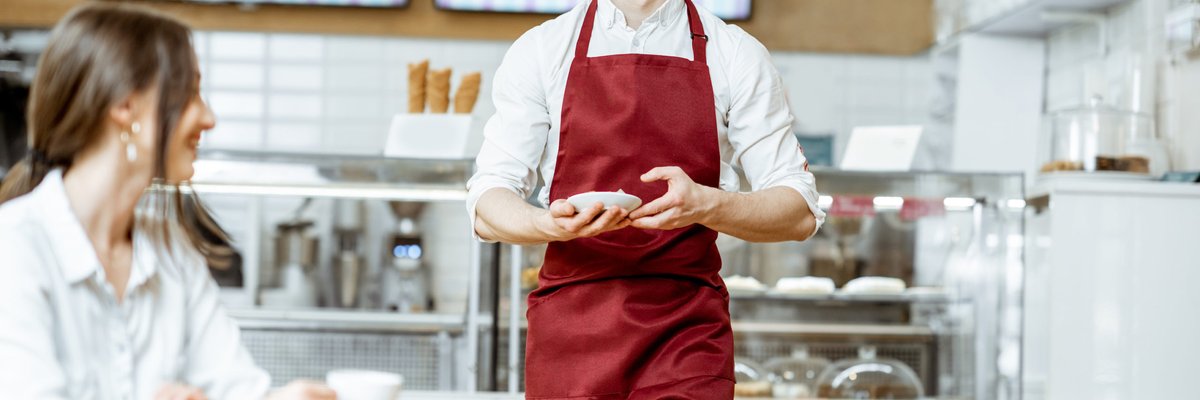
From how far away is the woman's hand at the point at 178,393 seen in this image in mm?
1140

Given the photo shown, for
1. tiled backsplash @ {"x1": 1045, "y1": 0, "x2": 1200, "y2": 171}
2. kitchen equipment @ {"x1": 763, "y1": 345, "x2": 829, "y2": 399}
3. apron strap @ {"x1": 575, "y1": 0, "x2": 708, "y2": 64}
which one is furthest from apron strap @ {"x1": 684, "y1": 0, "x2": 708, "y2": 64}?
tiled backsplash @ {"x1": 1045, "y1": 0, "x2": 1200, "y2": 171}

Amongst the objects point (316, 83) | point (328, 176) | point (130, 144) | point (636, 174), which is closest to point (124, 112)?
point (130, 144)

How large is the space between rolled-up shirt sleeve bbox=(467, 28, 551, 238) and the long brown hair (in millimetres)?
740

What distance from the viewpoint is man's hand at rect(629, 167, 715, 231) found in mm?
1683

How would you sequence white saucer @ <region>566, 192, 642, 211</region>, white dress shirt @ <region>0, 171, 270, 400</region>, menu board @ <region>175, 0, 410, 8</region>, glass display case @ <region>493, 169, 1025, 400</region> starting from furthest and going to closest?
menu board @ <region>175, 0, 410, 8</region>, glass display case @ <region>493, 169, 1025, 400</region>, white saucer @ <region>566, 192, 642, 211</region>, white dress shirt @ <region>0, 171, 270, 400</region>

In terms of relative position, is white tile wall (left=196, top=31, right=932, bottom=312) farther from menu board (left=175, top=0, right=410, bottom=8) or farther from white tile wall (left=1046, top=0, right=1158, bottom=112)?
white tile wall (left=1046, top=0, right=1158, bottom=112)

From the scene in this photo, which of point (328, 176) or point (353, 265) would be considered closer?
point (328, 176)

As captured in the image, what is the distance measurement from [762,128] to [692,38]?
19 centimetres

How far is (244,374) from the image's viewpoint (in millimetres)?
1301

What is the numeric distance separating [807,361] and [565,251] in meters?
1.67

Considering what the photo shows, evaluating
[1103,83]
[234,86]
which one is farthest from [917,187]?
[234,86]

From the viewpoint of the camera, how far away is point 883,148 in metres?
3.52

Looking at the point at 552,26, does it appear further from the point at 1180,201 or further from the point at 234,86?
the point at 234,86

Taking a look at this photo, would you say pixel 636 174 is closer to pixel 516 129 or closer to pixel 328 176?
pixel 516 129
